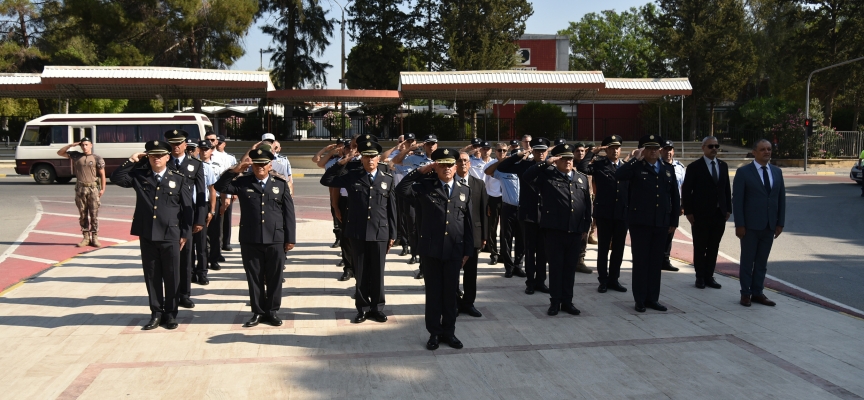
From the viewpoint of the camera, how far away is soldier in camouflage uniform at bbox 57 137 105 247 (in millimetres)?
12570

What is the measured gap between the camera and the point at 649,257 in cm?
851

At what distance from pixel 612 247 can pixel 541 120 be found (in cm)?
3121

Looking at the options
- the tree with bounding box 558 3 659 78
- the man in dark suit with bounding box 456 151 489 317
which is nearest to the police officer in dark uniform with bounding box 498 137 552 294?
the man in dark suit with bounding box 456 151 489 317

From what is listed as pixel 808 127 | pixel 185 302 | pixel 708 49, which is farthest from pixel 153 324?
pixel 708 49

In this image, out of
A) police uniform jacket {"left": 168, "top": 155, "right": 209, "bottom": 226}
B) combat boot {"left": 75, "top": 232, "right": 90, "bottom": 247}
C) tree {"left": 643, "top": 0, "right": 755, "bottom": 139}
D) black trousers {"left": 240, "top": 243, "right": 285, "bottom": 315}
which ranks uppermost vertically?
tree {"left": 643, "top": 0, "right": 755, "bottom": 139}

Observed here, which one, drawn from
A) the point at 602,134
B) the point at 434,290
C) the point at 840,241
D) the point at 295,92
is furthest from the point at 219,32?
the point at 434,290

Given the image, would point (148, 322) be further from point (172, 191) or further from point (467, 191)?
point (467, 191)

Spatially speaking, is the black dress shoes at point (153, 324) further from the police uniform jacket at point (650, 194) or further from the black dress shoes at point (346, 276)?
the police uniform jacket at point (650, 194)

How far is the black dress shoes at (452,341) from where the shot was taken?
691 centimetres

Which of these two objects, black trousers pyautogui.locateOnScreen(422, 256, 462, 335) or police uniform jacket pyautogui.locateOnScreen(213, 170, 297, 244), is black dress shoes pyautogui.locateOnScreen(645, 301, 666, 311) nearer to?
black trousers pyautogui.locateOnScreen(422, 256, 462, 335)

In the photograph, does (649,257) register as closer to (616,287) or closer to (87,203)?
(616,287)

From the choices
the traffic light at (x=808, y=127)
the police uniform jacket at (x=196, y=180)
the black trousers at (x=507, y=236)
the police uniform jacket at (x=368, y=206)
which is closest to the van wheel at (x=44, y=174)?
the police uniform jacket at (x=196, y=180)

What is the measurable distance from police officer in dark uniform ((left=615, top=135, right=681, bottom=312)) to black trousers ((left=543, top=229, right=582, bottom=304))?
837mm

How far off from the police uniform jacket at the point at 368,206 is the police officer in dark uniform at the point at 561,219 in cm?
167
